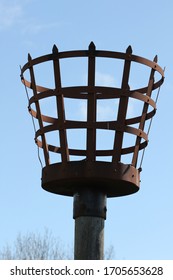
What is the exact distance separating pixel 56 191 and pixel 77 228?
0.72m

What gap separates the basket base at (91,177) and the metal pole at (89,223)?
4.7 inches

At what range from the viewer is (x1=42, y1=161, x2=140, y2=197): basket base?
8.79 meters

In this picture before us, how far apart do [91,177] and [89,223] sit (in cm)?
58

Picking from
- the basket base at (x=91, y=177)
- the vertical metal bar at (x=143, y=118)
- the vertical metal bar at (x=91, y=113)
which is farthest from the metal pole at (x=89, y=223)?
the vertical metal bar at (x=143, y=118)

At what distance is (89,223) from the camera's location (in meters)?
8.81

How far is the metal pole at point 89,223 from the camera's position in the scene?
8711 mm

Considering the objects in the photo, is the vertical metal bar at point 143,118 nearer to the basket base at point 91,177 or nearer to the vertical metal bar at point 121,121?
the basket base at point 91,177

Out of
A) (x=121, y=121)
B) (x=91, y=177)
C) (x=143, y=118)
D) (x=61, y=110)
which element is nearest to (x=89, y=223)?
(x=91, y=177)

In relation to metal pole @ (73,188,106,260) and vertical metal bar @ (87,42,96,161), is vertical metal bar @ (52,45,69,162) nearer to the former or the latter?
vertical metal bar @ (87,42,96,161)

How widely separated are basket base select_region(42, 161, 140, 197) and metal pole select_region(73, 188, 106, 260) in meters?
0.12

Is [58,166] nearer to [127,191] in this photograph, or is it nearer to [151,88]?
[127,191]

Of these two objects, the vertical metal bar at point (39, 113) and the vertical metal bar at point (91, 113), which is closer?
the vertical metal bar at point (91, 113)

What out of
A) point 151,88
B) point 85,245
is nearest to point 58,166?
point 85,245

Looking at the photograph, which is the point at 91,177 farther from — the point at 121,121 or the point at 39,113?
the point at 39,113
